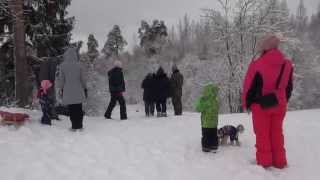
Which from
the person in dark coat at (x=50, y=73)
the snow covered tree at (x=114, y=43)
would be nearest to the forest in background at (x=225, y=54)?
the snow covered tree at (x=114, y=43)

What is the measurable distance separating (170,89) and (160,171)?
8780mm

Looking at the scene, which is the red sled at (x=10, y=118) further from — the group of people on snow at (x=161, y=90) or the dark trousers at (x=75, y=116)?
the group of people on snow at (x=161, y=90)

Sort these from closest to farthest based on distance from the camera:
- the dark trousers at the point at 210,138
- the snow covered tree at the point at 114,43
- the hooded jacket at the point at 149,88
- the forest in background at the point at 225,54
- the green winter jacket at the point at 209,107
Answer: the dark trousers at the point at 210,138
the green winter jacket at the point at 209,107
the hooded jacket at the point at 149,88
the forest in background at the point at 225,54
the snow covered tree at the point at 114,43

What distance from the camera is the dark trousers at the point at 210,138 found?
30.9ft

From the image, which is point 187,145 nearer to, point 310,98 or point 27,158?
point 27,158

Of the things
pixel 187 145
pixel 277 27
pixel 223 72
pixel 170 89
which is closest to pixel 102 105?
pixel 223 72

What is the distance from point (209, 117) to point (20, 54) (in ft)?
28.7

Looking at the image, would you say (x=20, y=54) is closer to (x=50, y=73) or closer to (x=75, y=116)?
(x=50, y=73)

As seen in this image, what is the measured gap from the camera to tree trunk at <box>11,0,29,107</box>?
1566 cm

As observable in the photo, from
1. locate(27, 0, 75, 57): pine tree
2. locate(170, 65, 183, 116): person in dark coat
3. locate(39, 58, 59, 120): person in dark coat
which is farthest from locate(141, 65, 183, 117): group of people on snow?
locate(27, 0, 75, 57): pine tree

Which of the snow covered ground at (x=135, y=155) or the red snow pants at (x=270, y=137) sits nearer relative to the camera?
the snow covered ground at (x=135, y=155)

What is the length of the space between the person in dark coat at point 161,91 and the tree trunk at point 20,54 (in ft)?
14.8

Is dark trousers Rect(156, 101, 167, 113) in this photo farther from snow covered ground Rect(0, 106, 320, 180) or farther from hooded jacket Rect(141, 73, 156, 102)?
snow covered ground Rect(0, 106, 320, 180)

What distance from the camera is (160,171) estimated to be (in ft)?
26.9
